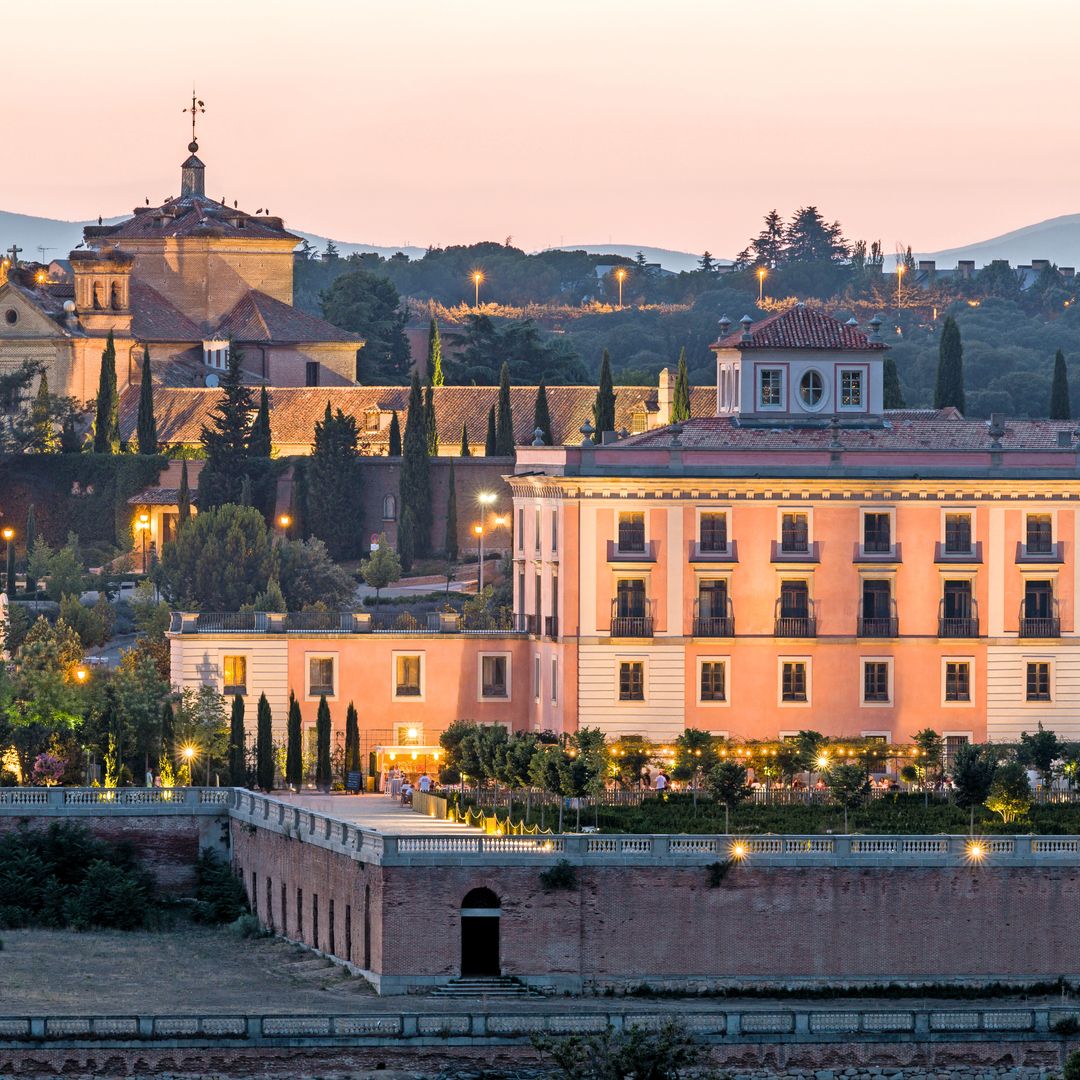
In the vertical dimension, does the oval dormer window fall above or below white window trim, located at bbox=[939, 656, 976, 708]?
above

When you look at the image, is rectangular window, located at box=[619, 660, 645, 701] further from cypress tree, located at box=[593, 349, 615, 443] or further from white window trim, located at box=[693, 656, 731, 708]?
cypress tree, located at box=[593, 349, 615, 443]

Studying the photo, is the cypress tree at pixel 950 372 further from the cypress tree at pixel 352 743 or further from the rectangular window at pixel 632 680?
the cypress tree at pixel 352 743

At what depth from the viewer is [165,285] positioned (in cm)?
15725

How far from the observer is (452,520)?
123062 millimetres

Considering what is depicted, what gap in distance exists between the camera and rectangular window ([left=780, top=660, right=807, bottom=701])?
3469 inches

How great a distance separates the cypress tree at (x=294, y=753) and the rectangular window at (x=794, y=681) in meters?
10.3

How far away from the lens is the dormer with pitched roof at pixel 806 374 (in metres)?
94.9

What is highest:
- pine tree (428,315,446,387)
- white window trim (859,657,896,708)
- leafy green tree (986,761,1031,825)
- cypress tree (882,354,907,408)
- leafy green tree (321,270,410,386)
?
leafy green tree (321,270,410,386)

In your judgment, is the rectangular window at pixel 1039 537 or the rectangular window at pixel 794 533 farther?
the rectangular window at pixel 1039 537

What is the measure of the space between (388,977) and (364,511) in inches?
2434

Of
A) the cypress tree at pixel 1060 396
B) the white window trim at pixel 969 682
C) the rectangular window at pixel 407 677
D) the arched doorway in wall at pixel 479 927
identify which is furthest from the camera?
the cypress tree at pixel 1060 396

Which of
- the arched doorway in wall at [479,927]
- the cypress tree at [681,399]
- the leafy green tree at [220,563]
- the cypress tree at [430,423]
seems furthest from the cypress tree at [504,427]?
the arched doorway in wall at [479,927]

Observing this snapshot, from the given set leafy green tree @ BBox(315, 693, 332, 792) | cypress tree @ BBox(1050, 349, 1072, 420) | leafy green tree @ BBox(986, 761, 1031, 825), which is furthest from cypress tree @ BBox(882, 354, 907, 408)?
leafy green tree @ BBox(986, 761, 1031, 825)

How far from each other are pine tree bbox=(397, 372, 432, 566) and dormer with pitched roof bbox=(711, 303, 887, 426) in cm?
2908
